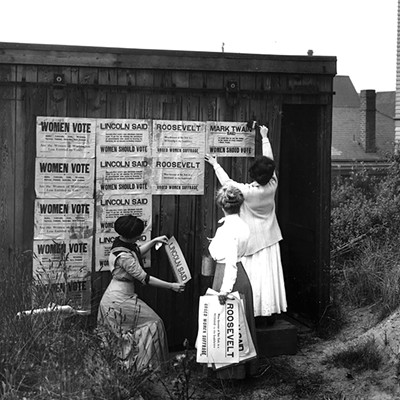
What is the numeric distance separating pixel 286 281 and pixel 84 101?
Result: 344 cm

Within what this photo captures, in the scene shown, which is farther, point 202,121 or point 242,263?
point 202,121

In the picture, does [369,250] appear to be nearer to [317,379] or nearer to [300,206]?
[300,206]

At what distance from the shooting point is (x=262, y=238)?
691cm

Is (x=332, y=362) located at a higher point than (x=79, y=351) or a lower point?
lower

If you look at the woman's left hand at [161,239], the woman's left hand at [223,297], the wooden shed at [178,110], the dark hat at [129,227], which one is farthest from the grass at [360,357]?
the dark hat at [129,227]

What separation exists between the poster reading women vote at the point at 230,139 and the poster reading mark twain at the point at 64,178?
4.09ft

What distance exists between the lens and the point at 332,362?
6.80m

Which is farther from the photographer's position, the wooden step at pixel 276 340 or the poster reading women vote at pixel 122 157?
the poster reading women vote at pixel 122 157

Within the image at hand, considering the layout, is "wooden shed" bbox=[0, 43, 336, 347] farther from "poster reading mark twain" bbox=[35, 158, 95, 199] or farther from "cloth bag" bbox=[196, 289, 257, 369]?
"cloth bag" bbox=[196, 289, 257, 369]

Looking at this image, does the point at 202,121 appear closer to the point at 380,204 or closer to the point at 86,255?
the point at 86,255

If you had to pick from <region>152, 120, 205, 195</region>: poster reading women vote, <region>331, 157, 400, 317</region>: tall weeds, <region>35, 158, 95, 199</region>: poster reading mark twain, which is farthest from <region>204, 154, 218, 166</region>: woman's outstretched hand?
<region>331, 157, 400, 317</region>: tall weeds

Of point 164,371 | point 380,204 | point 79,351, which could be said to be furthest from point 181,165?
point 380,204

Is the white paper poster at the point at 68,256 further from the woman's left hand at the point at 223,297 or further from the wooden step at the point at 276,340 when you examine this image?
the wooden step at the point at 276,340

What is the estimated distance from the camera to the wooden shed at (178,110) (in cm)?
683
